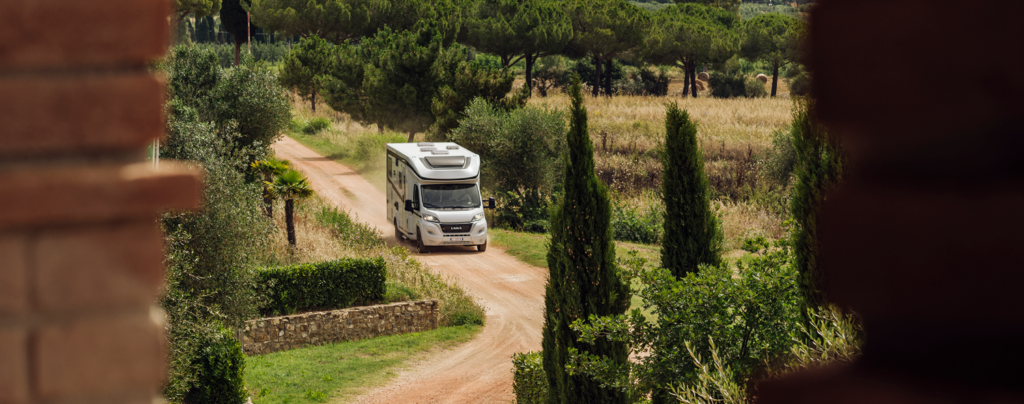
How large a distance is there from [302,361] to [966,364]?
53.7 ft

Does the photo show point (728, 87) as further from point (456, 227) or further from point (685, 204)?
point (685, 204)

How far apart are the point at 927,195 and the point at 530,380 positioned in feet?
41.9

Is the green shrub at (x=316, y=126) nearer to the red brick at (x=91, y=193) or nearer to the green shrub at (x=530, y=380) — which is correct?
the green shrub at (x=530, y=380)

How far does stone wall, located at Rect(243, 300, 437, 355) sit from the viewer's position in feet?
54.6

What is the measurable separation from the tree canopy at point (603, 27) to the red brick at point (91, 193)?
51.8 meters

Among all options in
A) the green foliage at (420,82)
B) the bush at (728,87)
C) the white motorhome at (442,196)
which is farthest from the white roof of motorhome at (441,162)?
the bush at (728,87)

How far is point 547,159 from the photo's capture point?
28.8 meters

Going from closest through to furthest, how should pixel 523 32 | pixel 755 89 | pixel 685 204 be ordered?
pixel 685 204 → pixel 523 32 → pixel 755 89

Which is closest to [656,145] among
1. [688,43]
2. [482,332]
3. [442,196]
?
[442,196]

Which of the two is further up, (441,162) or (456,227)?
(441,162)

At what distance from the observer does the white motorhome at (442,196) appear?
2239cm

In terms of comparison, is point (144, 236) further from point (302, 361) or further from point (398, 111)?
point (398, 111)

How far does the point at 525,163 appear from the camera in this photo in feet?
94.3

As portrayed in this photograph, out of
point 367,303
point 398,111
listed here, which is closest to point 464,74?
point 398,111
